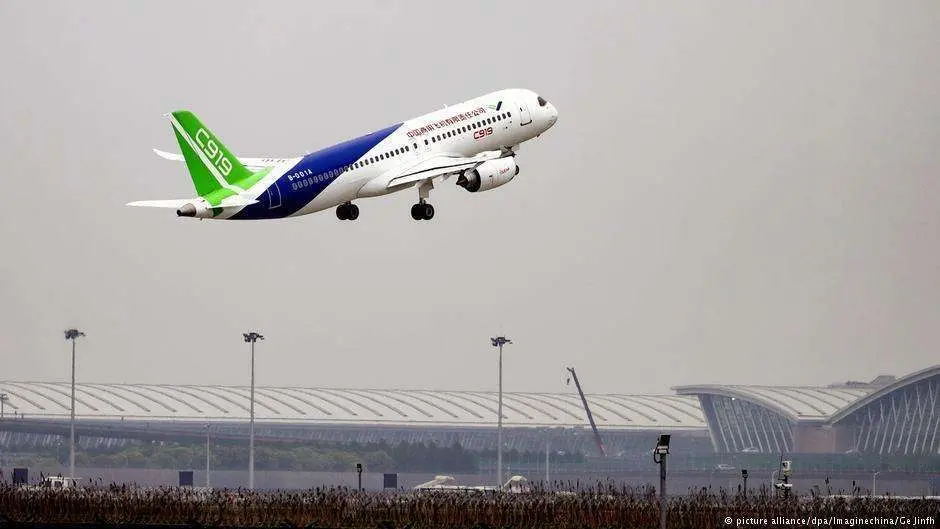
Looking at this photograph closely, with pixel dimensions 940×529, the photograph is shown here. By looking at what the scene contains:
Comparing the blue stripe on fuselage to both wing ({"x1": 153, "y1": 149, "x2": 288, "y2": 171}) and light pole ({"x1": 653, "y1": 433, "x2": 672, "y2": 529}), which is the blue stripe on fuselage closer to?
wing ({"x1": 153, "y1": 149, "x2": 288, "y2": 171})

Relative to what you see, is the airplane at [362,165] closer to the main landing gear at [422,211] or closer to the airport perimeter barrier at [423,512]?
the main landing gear at [422,211]

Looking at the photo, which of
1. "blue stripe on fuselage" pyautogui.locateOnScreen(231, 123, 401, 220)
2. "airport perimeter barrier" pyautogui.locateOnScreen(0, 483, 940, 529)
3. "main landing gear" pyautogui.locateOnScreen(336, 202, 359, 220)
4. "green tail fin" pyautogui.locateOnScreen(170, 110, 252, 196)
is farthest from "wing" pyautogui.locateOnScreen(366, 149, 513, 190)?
"airport perimeter barrier" pyautogui.locateOnScreen(0, 483, 940, 529)

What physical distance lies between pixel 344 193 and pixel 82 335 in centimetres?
9473

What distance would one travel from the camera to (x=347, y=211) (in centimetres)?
10738

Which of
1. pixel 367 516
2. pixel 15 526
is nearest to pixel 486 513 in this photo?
pixel 367 516

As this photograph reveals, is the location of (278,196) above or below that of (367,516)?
above

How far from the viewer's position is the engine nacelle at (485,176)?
356 feet

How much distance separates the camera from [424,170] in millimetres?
107125

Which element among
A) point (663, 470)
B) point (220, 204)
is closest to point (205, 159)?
point (220, 204)

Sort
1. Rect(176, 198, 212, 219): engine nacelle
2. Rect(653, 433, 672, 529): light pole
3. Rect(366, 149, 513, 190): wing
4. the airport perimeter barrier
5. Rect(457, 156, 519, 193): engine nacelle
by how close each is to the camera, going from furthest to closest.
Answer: Rect(457, 156, 519, 193): engine nacelle < Rect(366, 149, 513, 190): wing < Rect(176, 198, 212, 219): engine nacelle < the airport perimeter barrier < Rect(653, 433, 672, 529): light pole

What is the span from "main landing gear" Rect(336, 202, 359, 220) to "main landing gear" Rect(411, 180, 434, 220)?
378cm

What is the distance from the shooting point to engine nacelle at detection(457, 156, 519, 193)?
10850cm

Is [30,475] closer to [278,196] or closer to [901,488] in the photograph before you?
[901,488]

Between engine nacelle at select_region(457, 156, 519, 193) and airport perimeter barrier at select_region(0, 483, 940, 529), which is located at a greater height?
engine nacelle at select_region(457, 156, 519, 193)
